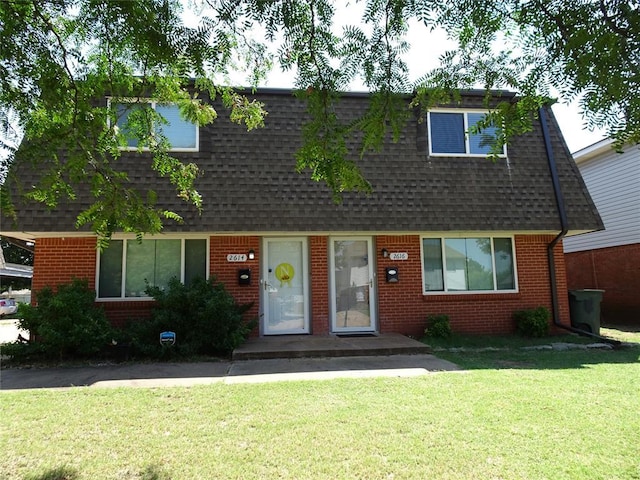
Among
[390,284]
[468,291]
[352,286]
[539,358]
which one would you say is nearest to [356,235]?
[352,286]

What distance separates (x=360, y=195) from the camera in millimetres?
9547

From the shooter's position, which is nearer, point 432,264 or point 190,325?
point 190,325

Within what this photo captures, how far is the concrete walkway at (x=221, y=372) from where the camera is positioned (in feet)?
20.3

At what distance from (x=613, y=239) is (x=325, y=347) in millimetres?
12223

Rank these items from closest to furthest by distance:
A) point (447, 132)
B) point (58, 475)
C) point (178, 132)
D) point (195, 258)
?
point (58, 475) → point (195, 258) → point (178, 132) → point (447, 132)

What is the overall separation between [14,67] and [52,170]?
1.01m

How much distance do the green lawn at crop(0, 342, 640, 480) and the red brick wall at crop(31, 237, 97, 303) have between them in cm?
378

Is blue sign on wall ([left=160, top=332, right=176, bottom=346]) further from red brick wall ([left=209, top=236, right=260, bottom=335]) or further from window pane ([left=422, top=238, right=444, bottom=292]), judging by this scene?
window pane ([left=422, top=238, right=444, bottom=292])

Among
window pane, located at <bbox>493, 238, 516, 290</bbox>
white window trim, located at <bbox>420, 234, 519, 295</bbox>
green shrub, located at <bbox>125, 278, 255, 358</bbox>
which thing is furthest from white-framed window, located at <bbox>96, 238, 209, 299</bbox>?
window pane, located at <bbox>493, 238, 516, 290</bbox>

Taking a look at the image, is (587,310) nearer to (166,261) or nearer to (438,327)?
(438,327)

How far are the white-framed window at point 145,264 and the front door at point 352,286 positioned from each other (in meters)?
3.04

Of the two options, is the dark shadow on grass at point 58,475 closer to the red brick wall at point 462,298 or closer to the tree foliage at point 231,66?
the tree foliage at point 231,66

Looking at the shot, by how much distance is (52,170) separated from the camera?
153 inches

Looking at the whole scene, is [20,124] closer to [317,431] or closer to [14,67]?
[14,67]
